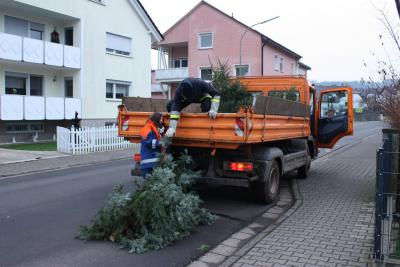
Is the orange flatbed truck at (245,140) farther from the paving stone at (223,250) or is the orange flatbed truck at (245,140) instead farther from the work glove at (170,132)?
the paving stone at (223,250)

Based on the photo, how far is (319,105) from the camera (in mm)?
10930

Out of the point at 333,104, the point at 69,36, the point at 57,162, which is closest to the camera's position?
the point at 333,104

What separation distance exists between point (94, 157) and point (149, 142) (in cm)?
950

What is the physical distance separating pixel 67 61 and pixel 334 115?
51.9 feet

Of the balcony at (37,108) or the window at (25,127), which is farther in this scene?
the window at (25,127)

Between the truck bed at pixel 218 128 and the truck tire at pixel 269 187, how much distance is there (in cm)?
58

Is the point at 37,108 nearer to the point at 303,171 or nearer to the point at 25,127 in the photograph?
the point at 25,127

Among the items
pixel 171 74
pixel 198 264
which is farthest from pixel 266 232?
pixel 171 74

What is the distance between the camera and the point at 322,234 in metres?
5.70

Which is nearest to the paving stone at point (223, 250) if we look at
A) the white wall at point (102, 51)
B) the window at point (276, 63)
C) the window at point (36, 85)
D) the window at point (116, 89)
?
the white wall at point (102, 51)

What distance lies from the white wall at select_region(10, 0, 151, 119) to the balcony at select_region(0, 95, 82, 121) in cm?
107

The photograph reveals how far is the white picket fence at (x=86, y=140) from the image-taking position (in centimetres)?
1664

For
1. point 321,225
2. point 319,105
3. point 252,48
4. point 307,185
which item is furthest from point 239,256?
point 252,48

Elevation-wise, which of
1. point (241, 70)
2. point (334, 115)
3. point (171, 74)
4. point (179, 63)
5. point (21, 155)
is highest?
point (179, 63)
